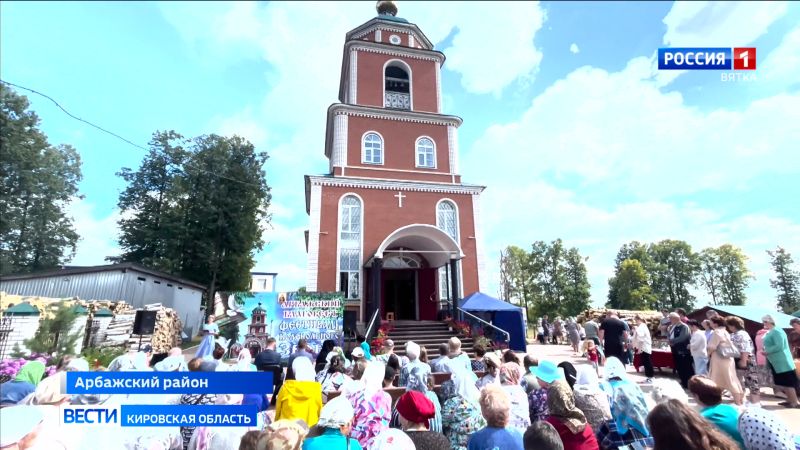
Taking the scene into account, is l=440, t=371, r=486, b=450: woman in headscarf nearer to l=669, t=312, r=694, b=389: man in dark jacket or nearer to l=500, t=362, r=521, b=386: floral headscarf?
l=500, t=362, r=521, b=386: floral headscarf

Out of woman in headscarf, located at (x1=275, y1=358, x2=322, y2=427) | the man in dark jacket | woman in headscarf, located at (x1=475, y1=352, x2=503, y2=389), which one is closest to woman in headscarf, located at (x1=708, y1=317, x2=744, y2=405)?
the man in dark jacket

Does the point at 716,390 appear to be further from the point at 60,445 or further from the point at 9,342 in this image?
the point at 9,342

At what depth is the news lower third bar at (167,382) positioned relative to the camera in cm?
197

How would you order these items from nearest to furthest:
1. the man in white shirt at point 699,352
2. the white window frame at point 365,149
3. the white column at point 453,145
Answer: the man in white shirt at point 699,352, the white window frame at point 365,149, the white column at point 453,145

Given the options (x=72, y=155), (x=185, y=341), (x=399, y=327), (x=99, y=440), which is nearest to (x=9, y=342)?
(x=99, y=440)

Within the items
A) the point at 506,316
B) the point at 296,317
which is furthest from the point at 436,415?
the point at 506,316

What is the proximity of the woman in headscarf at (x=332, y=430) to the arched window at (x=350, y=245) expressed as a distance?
11.9 meters

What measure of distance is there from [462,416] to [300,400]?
60.2 inches

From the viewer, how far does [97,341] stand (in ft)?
7.20

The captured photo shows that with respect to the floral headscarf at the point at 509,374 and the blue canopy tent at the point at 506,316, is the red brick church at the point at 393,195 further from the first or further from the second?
the floral headscarf at the point at 509,374

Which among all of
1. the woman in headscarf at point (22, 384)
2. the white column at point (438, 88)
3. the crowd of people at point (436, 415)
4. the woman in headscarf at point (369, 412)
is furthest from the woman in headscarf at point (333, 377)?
the white column at point (438, 88)

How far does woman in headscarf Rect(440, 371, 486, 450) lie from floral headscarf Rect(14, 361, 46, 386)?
2.96 meters

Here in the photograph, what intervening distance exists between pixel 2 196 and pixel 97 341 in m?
0.98

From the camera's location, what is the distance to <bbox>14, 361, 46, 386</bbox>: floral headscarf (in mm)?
1732
